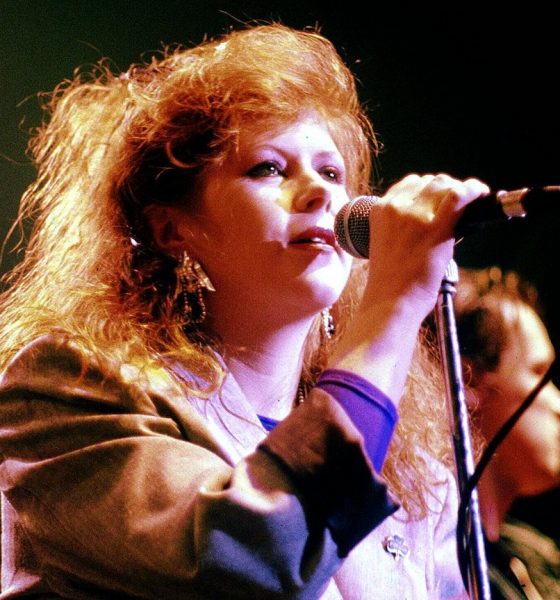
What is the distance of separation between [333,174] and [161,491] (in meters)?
0.68

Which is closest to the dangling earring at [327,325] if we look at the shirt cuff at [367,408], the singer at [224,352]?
the singer at [224,352]

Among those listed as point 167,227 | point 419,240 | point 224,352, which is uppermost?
point 419,240

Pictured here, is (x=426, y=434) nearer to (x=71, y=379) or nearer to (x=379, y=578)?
(x=379, y=578)

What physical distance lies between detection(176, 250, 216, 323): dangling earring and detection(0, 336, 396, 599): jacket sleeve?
30 cm

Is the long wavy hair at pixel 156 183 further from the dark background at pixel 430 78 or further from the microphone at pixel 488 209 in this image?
the dark background at pixel 430 78

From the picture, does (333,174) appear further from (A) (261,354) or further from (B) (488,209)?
(B) (488,209)

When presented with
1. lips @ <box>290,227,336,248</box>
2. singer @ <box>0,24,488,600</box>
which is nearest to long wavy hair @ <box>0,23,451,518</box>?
singer @ <box>0,24,488,600</box>

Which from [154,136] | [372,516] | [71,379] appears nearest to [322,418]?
[372,516]

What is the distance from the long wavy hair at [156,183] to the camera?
4.22 ft

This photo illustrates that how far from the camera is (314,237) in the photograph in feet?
4.04

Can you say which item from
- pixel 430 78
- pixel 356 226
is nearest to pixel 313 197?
pixel 356 226

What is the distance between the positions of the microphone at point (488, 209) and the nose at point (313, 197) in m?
0.17

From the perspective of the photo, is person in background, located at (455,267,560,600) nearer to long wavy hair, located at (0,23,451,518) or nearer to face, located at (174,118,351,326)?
long wavy hair, located at (0,23,451,518)

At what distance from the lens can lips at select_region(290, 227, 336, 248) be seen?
123 cm
